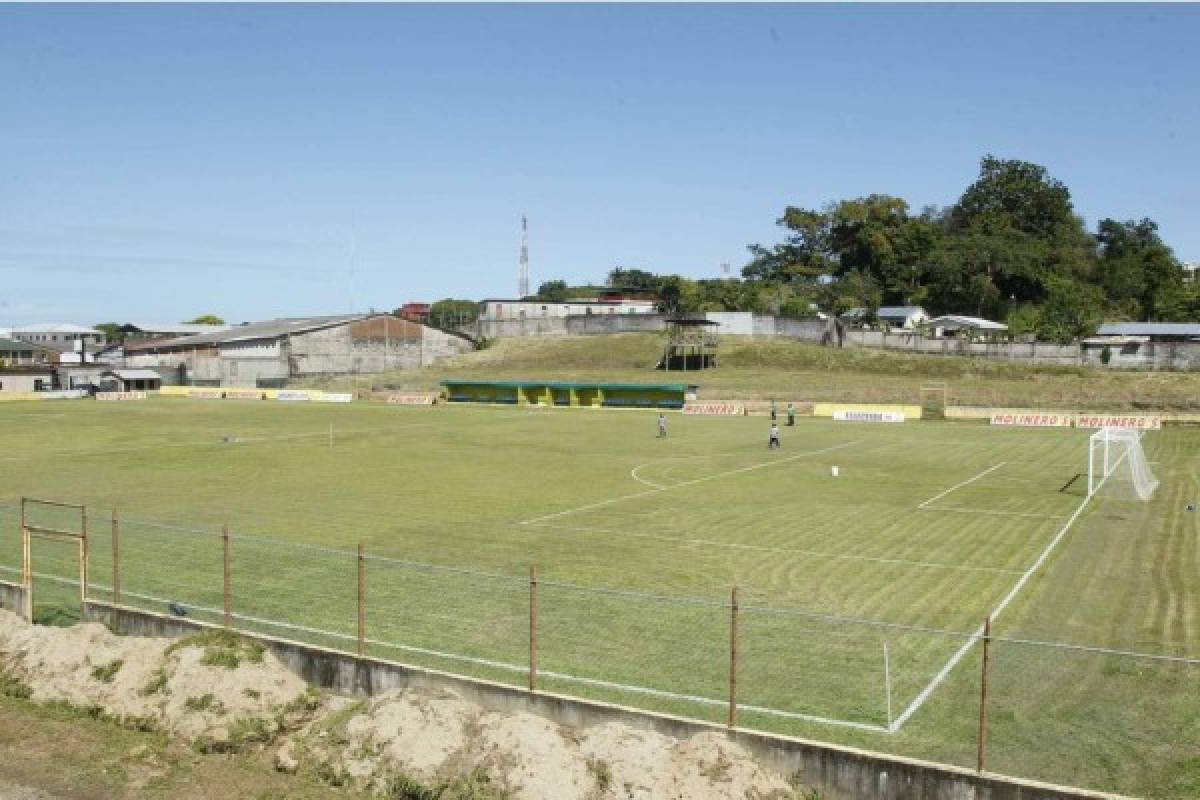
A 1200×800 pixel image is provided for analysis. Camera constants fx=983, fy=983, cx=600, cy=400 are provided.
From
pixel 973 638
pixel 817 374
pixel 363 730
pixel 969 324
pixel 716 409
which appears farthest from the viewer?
pixel 969 324

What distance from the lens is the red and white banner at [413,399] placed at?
318ft

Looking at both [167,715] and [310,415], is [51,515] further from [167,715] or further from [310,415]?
[310,415]

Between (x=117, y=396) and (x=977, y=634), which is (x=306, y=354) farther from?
(x=977, y=634)

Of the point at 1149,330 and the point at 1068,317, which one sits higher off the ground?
the point at 1068,317

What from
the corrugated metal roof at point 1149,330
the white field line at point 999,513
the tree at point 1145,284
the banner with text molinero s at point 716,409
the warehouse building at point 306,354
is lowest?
the white field line at point 999,513

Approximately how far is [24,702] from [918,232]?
484 feet

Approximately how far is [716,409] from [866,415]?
1349 centimetres

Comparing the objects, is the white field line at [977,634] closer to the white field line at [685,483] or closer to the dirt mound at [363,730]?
the dirt mound at [363,730]

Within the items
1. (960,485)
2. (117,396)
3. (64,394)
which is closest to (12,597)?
(960,485)

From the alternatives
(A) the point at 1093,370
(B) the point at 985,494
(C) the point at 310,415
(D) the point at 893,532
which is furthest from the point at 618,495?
(A) the point at 1093,370

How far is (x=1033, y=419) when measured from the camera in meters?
69.6

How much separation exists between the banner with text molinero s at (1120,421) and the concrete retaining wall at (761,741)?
62626mm

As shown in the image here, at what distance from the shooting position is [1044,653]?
60.2ft

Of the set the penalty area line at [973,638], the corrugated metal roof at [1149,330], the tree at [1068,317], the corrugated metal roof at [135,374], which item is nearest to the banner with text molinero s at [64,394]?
the corrugated metal roof at [135,374]
